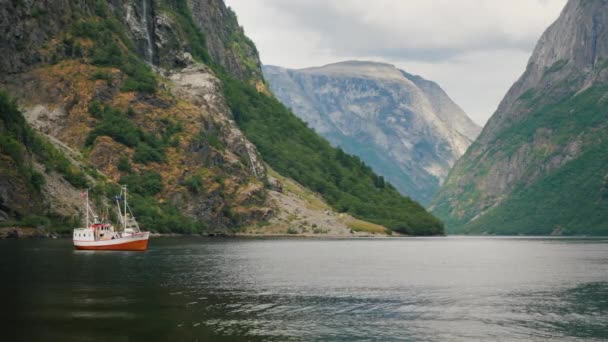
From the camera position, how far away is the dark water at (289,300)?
252 ft

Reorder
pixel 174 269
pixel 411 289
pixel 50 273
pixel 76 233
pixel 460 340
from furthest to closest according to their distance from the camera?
pixel 76 233 → pixel 174 269 → pixel 50 273 → pixel 411 289 → pixel 460 340

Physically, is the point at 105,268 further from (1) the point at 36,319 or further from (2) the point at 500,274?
(2) the point at 500,274

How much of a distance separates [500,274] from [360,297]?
50.4 meters

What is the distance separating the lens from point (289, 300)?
101125mm

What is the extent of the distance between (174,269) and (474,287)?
53435 millimetres

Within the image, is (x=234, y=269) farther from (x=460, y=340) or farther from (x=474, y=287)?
(x=460, y=340)

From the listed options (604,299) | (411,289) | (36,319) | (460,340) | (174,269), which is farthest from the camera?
(174,269)

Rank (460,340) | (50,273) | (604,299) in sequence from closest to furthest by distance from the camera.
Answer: (460,340)
(604,299)
(50,273)

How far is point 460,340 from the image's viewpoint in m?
74.2

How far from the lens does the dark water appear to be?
7675 cm

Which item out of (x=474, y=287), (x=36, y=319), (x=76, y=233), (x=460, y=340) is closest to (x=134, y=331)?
(x=36, y=319)

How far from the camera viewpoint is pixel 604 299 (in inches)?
4136

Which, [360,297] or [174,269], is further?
[174,269]

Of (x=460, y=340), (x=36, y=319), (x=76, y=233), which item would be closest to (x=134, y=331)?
(x=36, y=319)
